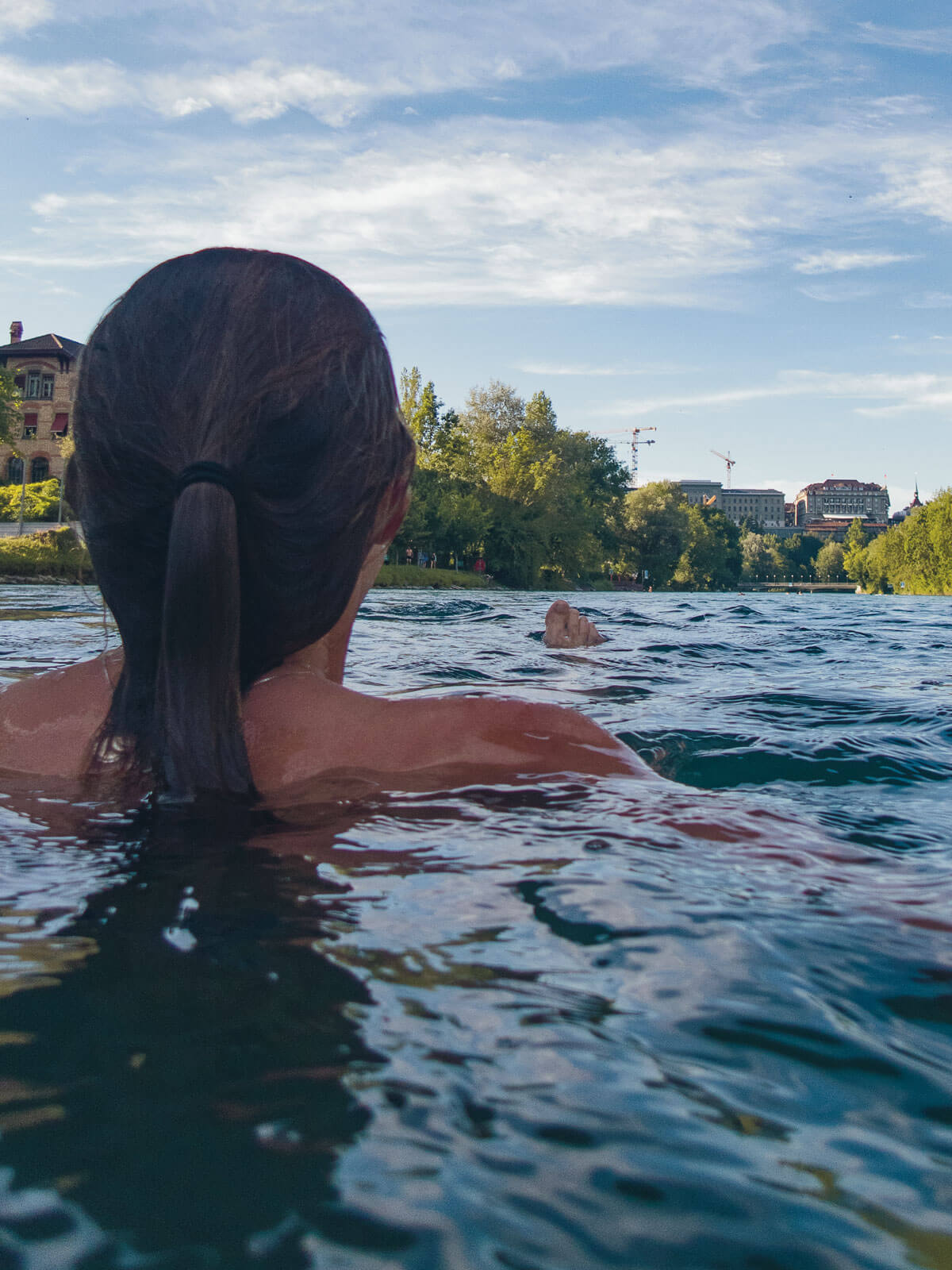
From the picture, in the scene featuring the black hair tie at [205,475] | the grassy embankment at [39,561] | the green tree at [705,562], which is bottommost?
the grassy embankment at [39,561]

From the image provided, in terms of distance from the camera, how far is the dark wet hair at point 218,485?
1861mm

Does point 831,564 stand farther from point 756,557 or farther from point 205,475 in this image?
point 205,475

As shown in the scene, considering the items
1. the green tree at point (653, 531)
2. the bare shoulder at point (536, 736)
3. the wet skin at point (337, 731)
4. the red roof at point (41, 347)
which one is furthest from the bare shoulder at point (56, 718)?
the green tree at point (653, 531)

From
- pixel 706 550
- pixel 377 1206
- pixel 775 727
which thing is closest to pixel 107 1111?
pixel 377 1206

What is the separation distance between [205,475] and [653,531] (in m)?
75.7

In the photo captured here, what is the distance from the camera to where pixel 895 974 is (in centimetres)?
133

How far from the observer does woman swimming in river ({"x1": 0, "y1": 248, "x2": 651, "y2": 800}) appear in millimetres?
1872

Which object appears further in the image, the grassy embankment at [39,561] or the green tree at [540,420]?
the green tree at [540,420]

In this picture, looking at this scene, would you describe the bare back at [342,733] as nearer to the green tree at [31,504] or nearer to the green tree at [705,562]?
the green tree at [31,504]

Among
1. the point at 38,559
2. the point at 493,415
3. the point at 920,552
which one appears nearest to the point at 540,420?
the point at 493,415

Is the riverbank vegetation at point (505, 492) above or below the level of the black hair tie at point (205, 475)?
above

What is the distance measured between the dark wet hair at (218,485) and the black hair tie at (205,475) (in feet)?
0.05

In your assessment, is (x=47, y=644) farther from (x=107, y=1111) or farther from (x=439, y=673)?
(x=107, y=1111)

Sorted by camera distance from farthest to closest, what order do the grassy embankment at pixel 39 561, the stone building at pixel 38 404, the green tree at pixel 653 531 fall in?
the green tree at pixel 653 531 → the stone building at pixel 38 404 → the grassy embankment at pixel 39 561
